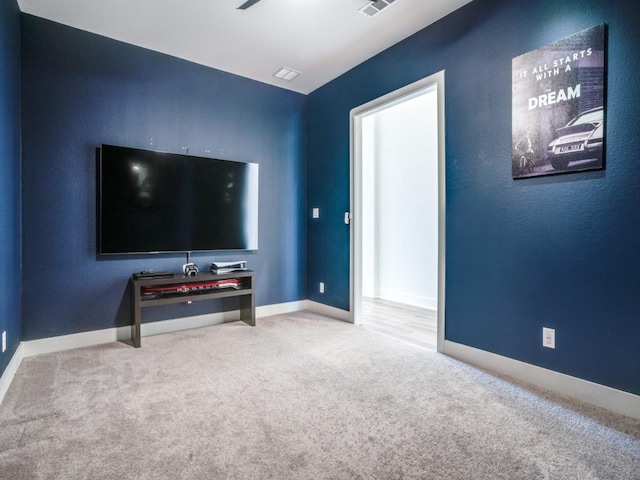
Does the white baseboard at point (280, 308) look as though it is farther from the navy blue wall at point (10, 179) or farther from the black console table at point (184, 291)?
the navy blue wall at point (10, 179)

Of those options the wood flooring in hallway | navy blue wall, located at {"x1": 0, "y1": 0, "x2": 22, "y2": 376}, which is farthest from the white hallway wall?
navy blue wall, located at {"x1": 0, "y1": 0, "x2": 22, "y2": 376}

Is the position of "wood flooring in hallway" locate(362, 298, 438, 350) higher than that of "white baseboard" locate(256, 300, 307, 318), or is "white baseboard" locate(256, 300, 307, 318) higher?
"white baseboard" locate(256, 300, 307, 318)

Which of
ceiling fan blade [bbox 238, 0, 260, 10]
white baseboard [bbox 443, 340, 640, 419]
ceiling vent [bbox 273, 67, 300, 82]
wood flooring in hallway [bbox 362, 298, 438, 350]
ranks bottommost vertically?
wood flooring in hallway [bbox 362, 298, 438, 350]

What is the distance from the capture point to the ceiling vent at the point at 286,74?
3588 millimetres

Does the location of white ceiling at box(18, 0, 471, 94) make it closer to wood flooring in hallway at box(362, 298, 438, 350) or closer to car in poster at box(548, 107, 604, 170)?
car in poster at box(548, 107, 604, 170)

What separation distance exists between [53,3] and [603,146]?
390 centimetres

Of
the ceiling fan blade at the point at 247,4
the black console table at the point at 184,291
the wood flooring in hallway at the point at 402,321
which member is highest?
the ceiling fan blade at the point at 247,4

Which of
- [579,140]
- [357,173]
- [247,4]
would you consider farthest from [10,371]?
[579,140]

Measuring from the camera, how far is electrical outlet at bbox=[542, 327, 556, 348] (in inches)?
81.4

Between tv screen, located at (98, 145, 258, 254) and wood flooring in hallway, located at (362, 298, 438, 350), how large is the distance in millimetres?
1633

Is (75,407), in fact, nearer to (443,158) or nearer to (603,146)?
(443,158)

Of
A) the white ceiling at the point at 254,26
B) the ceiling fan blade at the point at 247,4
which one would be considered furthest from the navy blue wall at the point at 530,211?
the ceiling fan blade at the point at 247,4

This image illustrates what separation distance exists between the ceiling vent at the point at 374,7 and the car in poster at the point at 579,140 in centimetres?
152

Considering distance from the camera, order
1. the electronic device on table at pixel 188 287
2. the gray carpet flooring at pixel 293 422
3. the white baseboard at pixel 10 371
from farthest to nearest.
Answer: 1. the electronic device on table at pixel 188 287
2. the white baseboard at pixel 10 371
3. the gray carpet flooring at pixel 293 422
